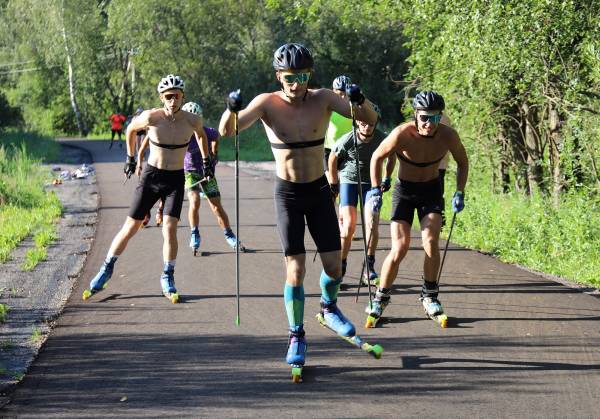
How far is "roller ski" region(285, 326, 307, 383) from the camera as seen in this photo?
22.4 feet

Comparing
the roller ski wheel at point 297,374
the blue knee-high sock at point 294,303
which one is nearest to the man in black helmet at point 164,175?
the blue knee-high sock at point 294,303

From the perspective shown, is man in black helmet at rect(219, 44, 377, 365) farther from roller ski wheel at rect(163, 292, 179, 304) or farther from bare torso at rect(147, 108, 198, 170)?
bare torso at rect(147, 108, 198, 170)

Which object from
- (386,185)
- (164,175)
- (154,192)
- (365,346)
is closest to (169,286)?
(154,192)

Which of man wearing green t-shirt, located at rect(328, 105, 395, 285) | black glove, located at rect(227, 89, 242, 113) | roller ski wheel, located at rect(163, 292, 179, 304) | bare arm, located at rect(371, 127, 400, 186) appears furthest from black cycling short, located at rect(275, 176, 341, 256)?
man wearing green t-shirt, located at rect(328, 105, 395, 285)

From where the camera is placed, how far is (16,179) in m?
20.8

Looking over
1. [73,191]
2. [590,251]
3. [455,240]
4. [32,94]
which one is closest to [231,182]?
[73,191]

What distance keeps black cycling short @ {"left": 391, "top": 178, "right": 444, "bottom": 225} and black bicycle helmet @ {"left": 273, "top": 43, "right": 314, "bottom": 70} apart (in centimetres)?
198

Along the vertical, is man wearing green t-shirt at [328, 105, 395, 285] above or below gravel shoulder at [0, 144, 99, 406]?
above

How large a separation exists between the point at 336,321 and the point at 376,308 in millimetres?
1042

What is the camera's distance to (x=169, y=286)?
980 centimetres

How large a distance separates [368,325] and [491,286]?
230 centimetres

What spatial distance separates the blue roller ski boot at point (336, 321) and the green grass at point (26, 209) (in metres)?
5.30

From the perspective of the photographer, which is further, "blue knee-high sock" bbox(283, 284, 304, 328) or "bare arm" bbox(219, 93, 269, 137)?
"blue knee-high sock" bbox(283, 284, 304, 328)

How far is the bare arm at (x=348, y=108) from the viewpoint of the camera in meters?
7.36
